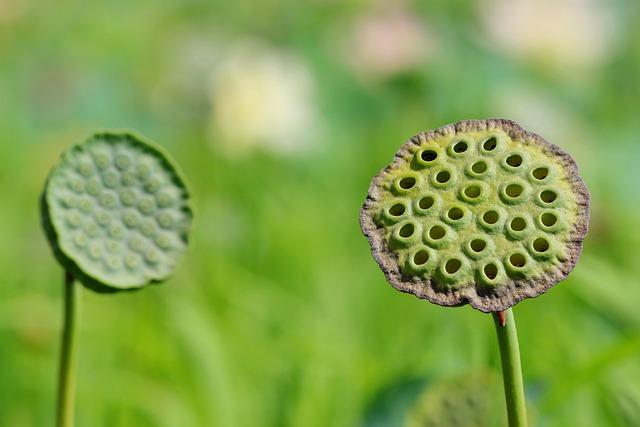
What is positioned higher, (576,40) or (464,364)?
(576,40)

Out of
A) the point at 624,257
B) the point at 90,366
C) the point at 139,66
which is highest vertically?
the point at 139,66

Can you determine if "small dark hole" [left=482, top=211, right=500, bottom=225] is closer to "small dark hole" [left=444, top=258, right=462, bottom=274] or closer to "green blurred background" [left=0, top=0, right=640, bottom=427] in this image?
"small dark hole" [left=444, top=258, right=462, bottom=274]

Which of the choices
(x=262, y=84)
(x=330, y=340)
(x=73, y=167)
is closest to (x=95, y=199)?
(x=73, y=167)

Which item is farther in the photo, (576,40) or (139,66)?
(139,66)

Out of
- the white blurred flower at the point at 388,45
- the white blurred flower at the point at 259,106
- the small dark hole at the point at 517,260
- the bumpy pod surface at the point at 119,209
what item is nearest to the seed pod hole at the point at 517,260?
the small dark hole at the point at 517,260

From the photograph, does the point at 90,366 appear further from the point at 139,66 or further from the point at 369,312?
the point at 139,66

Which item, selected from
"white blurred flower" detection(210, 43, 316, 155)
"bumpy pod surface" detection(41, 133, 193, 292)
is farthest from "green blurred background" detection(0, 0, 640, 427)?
"bumpy pod surface" detection(41, 133, 193, 292)

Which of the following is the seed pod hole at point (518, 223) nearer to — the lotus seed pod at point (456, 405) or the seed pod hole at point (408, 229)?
the seed pod hole at point (408, 229)

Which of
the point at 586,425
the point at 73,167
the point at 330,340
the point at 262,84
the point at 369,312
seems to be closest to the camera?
the point at 73,167

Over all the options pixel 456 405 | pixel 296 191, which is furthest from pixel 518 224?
pixel 296 191
